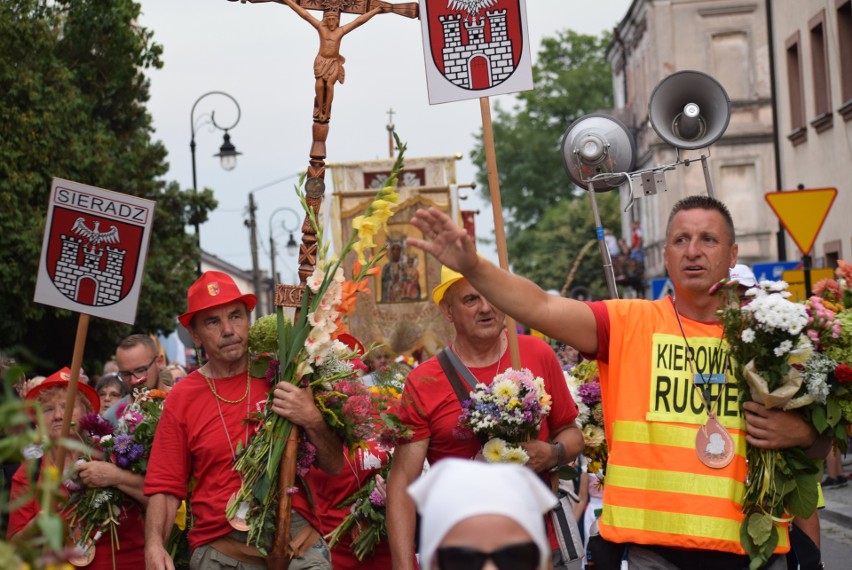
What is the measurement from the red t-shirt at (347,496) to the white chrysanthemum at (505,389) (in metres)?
Answer: 1.78

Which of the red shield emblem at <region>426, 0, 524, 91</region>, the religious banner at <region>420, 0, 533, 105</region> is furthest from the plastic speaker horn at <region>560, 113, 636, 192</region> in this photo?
the red shield emblem at <region>426, 0, 524, 91</region>

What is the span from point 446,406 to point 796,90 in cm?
2647

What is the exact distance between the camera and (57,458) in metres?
7.04

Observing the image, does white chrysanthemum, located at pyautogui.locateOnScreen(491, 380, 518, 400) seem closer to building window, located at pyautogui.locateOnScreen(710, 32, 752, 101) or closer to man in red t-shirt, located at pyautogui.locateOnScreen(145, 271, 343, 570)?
man in red t-shirt, located at pyautogui.locateOnScreen(145, 271, 343, 570)

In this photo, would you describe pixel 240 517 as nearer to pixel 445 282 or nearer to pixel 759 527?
pixel 445 282

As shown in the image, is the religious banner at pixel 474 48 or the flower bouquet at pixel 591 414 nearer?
the flower bouquet at pixel 591 414

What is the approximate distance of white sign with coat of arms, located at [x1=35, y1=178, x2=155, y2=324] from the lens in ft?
26.2

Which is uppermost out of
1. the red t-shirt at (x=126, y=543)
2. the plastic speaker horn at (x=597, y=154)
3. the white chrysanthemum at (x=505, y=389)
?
the plastic speaker horn at (x=597, y=154)

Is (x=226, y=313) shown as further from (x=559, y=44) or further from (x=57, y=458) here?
(x=559, y=44)

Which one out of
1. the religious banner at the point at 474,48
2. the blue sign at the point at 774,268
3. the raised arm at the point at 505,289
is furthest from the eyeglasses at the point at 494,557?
the blue sign at the point at 774,268

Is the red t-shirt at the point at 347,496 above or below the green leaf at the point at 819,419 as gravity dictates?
below

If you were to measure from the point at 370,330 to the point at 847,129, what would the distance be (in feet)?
32.7

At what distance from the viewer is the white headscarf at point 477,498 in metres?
2.98

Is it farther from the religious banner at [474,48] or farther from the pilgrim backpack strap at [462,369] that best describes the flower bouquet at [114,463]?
the religious banner at [474,48]
